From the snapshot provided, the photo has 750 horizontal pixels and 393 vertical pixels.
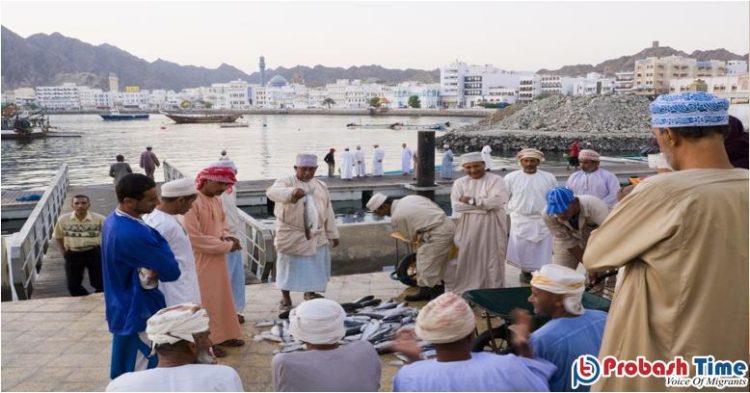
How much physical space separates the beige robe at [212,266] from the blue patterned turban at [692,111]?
356 centimetres

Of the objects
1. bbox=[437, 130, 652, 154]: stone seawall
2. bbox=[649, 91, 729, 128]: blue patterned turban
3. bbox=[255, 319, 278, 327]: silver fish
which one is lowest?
bbox=[437, 130, 652, 154]: stone seawall

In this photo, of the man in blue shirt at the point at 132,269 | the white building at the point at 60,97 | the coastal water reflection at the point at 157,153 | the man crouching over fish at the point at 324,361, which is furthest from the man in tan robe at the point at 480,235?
the white building at the point at 60,97

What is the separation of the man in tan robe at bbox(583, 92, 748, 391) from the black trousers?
260 inches

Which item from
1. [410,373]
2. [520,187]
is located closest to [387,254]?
[520,187]

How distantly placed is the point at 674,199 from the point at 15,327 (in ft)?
18.1

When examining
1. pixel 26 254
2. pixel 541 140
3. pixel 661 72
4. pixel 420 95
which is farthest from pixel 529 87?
pixel 26 254

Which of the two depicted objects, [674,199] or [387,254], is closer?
[674,199]

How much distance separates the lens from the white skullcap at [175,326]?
2.41 metres

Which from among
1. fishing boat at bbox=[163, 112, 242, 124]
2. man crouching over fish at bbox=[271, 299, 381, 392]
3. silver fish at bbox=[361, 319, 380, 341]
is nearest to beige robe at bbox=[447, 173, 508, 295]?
silver fish at bbox=[361, 319, 380, 341]

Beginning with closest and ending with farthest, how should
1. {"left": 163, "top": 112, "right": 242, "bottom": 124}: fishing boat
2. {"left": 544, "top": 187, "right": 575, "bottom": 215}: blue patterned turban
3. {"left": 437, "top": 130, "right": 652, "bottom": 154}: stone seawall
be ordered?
{"left": 544, "top": 187, "right": 575, "bottom": 215}: blue patterned turban, {"left": 437, "top": 130, "right": 652, "bottom": 154}: stone seawall, {"left": 163, "top": 112, "right": 242, "bottom": 124}: fishing boat

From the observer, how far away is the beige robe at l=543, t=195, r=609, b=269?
4.50 metres

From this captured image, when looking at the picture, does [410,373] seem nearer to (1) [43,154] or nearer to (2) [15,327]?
(2) [15,327]

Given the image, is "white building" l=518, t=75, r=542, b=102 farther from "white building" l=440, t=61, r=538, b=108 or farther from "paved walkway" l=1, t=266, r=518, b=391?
"paved walkway" l=1, t=266, r=518, b=391

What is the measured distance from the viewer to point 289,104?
165 m
